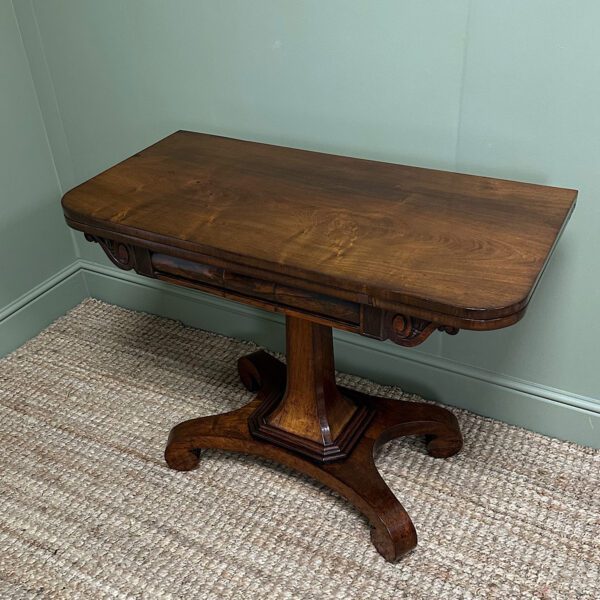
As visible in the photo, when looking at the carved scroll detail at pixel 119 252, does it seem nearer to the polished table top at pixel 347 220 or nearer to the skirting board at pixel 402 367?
the polished table top at pixel 347 220

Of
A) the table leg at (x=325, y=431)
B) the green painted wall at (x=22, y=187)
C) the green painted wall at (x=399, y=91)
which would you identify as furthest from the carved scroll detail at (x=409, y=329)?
the green painted wall at (x=22, y=187)

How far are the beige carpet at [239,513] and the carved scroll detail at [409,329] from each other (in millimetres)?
472

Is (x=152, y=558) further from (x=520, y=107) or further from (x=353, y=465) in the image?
(x=520, y=107)

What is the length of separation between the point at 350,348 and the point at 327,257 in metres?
0.68

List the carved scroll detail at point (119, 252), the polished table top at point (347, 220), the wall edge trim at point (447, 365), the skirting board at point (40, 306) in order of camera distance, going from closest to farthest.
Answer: the polished table top at point (347, 220), the carved scroll detail at point (119, 252), the wall edge trim at point (447, 365), the skirting board at point (40, 306)

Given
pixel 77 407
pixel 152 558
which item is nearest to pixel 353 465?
pixel 152 558

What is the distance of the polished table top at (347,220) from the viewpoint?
3.28 feet

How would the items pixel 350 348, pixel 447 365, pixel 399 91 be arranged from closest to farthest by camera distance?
pixel 399 91 → pixel 447 365 → pixel 350 348

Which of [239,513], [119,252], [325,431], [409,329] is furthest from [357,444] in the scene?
[119,252]

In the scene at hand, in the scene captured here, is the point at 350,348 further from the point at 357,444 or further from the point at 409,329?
the point at 409,329

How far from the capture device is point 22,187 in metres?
1.83

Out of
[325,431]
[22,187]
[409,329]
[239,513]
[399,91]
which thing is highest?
[399,91]

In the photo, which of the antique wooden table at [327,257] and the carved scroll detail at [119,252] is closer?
the antique wooden table at [327,257]

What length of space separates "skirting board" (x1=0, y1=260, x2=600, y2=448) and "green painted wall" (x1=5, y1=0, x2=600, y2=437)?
1 cm
